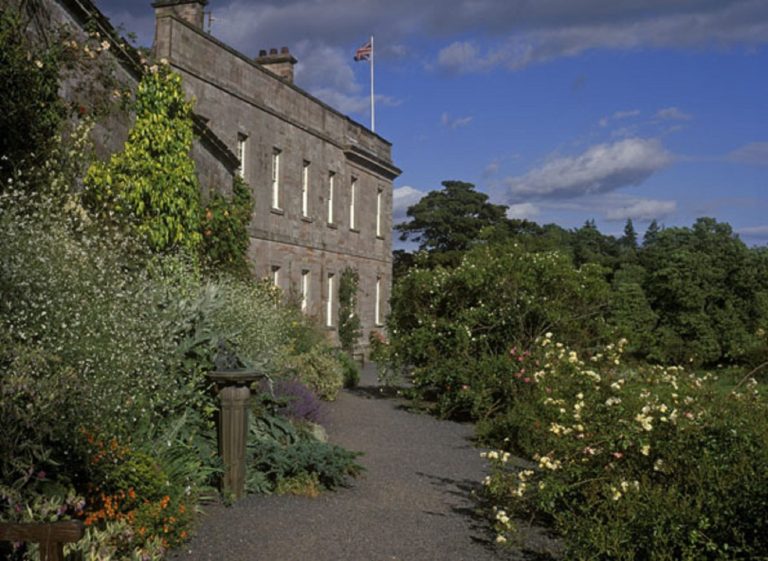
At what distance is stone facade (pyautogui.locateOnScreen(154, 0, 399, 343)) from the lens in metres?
21.6

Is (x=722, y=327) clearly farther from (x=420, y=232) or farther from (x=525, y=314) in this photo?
(x=420, y=232)

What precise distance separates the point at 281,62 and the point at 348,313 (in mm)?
8628

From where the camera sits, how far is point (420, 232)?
61406 millimetres

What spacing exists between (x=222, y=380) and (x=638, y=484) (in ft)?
11.8

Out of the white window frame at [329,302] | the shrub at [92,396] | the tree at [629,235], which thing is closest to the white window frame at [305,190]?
the white window frame at [329,302]

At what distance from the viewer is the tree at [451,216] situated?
58875mm

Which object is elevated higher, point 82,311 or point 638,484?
point 82,311

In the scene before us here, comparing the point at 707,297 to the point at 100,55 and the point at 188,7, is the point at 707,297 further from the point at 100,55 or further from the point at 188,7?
the point at 100,55

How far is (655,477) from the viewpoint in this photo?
6.62m

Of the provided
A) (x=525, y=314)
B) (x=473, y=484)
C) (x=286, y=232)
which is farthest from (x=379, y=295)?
(x=473, y=484)

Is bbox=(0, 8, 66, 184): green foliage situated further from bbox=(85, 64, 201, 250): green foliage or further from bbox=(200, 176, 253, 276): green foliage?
bbox=(200, 176, 253, 276): green foliage

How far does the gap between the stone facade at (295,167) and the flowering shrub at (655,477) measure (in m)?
15.1

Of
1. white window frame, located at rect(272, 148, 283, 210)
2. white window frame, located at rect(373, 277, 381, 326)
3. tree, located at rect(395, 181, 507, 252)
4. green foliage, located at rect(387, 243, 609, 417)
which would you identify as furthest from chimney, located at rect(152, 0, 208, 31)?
tree, located at rect(395, 181, 507, 252)

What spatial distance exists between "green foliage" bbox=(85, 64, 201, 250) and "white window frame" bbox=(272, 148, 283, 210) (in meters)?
11.4
